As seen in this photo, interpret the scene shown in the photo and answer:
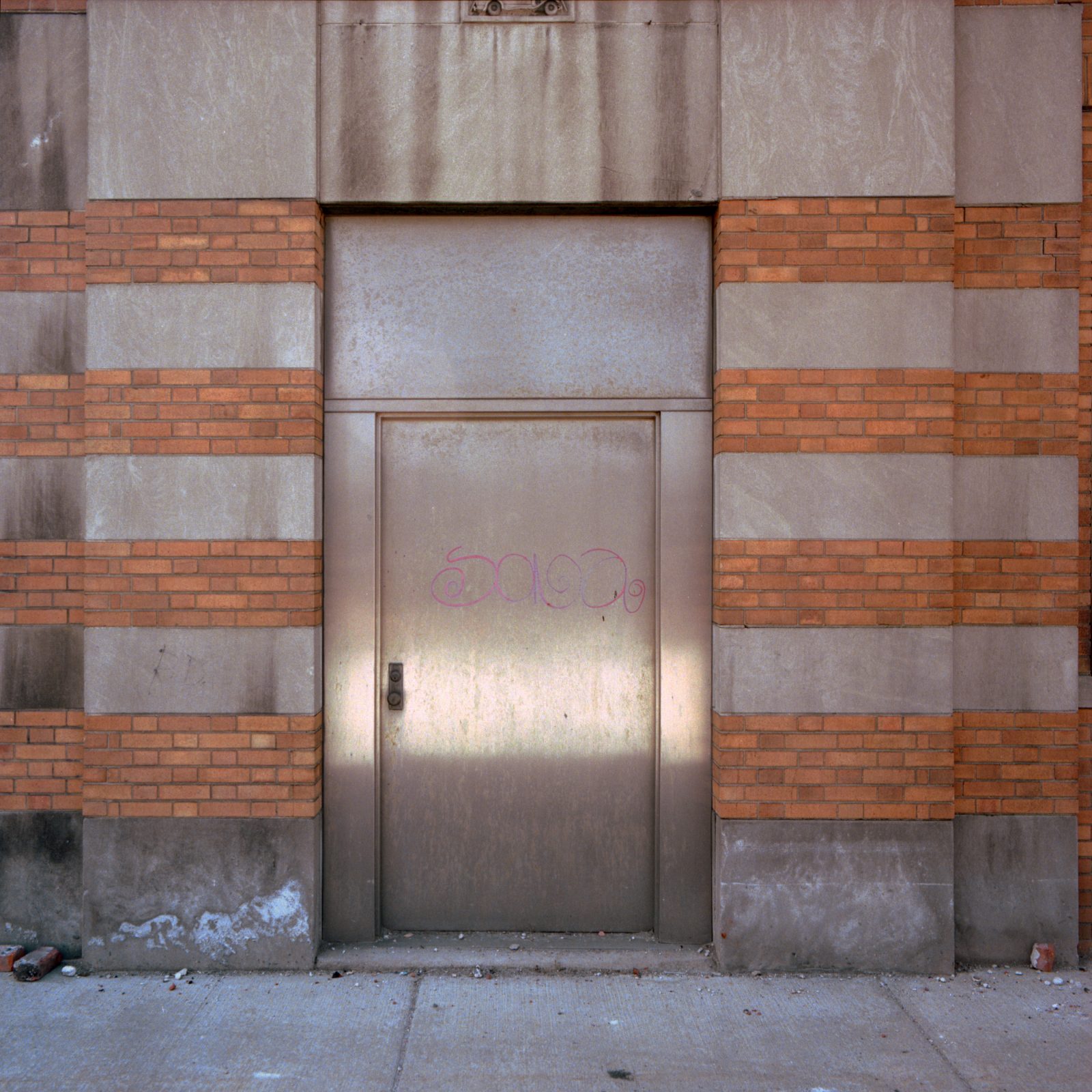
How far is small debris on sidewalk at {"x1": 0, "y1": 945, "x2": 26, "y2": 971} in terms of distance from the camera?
157 inches

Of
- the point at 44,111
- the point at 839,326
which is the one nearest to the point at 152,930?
the point at 44,111

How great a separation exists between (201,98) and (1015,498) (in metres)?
4.35

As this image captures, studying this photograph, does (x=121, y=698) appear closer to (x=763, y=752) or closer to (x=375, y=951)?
(x=375, y=951)

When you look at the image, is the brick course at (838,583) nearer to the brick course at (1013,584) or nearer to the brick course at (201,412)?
the brick course at (1013,584)

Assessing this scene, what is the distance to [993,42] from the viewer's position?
411 centimetres

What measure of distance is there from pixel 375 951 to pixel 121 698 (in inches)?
67.9

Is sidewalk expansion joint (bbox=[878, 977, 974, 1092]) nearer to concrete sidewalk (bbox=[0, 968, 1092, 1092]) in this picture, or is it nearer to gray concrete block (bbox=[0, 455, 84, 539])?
concrete sidewalk (bbox=[0, 968, 1092, 1092])

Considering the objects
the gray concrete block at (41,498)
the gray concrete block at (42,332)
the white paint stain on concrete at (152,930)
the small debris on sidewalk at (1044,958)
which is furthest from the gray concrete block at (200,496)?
the small debris on sidewalk at (1044,958)

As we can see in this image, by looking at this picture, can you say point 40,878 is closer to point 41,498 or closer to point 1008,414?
point 41,498

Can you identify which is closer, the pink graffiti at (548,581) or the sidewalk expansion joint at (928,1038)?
the sidewalk expansion joint at (928,1038)

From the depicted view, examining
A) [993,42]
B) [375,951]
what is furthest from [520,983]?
[993,42]

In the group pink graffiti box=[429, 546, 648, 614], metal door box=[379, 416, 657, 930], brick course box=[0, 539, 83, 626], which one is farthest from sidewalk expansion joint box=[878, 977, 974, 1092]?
brick course box=[0, 539, 83, 626]

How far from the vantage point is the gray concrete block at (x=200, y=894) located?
4008mm

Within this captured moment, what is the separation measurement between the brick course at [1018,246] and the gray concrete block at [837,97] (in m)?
0.27
